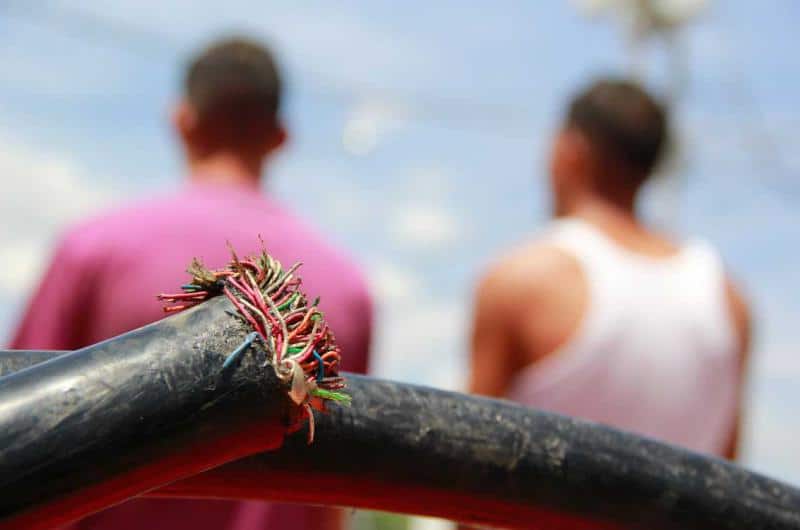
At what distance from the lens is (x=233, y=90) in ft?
9.02

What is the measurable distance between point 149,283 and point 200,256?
0.37 feet

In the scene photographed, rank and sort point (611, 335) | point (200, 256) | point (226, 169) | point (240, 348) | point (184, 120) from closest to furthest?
point (240, 348) → point (200, 256) → point (611, 335) → point (226, 169) → point (184, 120)

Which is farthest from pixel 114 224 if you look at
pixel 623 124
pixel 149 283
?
pixel 623 124

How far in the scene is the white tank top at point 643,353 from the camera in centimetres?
247

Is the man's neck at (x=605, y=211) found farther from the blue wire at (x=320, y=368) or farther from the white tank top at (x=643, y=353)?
the blue wire at (x=320, y=368)

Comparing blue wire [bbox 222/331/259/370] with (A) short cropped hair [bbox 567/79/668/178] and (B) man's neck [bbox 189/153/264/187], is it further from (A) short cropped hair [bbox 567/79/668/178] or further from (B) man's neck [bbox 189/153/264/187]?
(A) short cropped hair [bbox 567/79/668/178]

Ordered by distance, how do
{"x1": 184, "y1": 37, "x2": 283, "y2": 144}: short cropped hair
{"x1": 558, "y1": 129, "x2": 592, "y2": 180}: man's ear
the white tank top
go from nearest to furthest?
the white tank top < {"x1": 184, "y1": 37, "x2": 283, "y2": 144}: short cropped hair < {"x1": 558, "y1": 129, "x2": 592, "y2": 180}: man's ear

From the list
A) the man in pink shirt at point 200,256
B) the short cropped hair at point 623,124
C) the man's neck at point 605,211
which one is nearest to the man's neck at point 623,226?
the man's neck at point 605,211

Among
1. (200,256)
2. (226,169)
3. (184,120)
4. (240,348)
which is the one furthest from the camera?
(184,120)

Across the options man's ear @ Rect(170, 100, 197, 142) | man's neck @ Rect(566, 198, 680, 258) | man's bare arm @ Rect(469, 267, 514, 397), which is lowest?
man's bare arm @ Rect(469, 267, 514, 397)

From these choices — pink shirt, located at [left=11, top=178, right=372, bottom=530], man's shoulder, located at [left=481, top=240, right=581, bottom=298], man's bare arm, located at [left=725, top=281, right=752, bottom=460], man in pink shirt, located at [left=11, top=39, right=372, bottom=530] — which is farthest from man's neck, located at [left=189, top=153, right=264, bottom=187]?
man's bare arm, located at [left=725, top=281, right=752, bottom=460]

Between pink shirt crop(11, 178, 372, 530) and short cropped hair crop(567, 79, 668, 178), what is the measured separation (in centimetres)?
81

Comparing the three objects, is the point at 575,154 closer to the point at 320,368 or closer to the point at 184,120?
the point at 184,120

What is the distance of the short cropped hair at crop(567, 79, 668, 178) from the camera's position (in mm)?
2822
